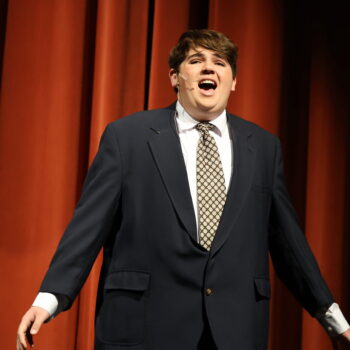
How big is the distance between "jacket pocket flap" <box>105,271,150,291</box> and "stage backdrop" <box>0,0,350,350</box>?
23.5 inches

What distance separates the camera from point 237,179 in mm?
1234

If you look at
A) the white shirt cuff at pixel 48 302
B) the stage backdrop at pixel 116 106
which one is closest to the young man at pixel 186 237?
the white shirt cuff at pixel 48 302

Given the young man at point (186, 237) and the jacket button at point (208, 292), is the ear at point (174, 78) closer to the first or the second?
the young man at point (186, 237)

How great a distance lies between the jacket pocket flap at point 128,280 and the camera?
1154 mm

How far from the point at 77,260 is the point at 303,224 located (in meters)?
0.87

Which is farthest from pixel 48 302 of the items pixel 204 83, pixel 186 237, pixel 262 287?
pixel 204 83

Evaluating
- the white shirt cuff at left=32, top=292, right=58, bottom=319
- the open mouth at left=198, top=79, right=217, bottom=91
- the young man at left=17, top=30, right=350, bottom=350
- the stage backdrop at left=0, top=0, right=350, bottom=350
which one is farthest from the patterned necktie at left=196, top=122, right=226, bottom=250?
the stage backdrop at left=0, top=0, right=350, bottom=350

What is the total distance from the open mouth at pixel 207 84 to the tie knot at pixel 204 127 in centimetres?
7

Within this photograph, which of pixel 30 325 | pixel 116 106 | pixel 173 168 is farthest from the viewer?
pixel 116 106

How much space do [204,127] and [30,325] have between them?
50cm

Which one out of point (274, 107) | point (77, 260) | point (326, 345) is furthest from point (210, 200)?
point (326, 345)

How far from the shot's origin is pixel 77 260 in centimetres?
115

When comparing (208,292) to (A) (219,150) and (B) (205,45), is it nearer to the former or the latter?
(A) (219,150)

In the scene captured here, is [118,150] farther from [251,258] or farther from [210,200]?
[251,258]
